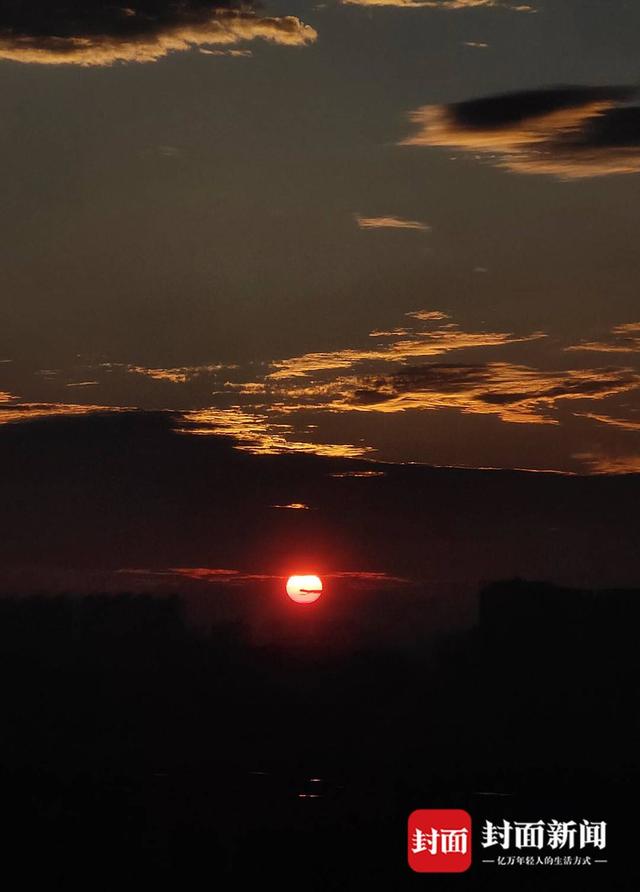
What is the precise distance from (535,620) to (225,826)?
57837mm

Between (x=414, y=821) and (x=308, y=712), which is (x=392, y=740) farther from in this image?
(x=414, y=821)

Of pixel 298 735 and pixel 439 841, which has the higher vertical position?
pixel 298 735

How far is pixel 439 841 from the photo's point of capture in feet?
107

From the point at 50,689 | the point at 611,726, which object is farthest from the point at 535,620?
the point at 50,689

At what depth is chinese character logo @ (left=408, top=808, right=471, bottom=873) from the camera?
32.1 metres

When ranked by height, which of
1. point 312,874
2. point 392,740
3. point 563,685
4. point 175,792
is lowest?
point 312,874

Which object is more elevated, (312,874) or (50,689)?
(50,689)

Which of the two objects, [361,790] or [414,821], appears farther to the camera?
[361,790]

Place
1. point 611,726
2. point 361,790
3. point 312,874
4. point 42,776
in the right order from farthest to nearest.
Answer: point 611,726, point 42,776, point 361,790, point 312,874

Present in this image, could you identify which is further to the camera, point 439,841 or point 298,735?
point 298,735

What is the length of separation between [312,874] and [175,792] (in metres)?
9.47

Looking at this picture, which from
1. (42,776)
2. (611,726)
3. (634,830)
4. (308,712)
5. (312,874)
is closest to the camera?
(312,874)

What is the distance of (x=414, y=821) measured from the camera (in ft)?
109

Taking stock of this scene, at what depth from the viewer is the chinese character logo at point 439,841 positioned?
32094 millimetres
